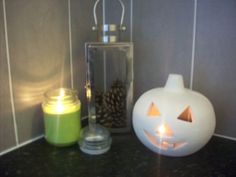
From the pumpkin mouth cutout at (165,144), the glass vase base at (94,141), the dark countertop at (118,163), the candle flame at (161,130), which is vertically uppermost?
the candle flame at (161,130)

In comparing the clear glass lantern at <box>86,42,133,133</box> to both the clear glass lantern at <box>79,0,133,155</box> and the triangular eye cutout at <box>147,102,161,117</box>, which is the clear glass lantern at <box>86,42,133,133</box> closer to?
the clear glass lantern at <box>79,0,133,155</box>

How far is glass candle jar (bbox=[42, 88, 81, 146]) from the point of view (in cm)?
65

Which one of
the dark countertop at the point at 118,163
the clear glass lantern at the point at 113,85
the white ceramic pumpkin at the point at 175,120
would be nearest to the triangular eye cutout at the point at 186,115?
the white ceramic pumpkin at the point at 175,120

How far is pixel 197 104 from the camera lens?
1.89 ft

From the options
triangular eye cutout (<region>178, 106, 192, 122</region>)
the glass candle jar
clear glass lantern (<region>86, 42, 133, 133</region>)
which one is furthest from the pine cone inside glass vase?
triangular eye cutout (<region>178, 106, 192, 122</region>)

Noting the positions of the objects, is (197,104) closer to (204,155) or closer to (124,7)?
(204,155)

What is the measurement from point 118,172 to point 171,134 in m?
0.15

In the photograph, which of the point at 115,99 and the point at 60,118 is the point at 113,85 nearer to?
the point at 115,99

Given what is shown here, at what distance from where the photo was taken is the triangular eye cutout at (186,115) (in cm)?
57

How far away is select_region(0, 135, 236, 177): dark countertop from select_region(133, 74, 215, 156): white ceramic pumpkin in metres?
0.04

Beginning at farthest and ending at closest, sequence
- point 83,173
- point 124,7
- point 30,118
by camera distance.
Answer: point 124,7 → point 30,118 → point 83,173

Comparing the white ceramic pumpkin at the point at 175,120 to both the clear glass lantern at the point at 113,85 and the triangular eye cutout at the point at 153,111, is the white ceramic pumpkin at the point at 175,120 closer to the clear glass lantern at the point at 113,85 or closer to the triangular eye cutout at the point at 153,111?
the triangular eye cutout at the point at 153,111

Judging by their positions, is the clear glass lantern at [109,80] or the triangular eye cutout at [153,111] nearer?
the triangular eye cutout at [153,111]

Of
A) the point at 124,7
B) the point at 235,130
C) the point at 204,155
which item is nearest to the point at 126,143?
the point at 204,155
